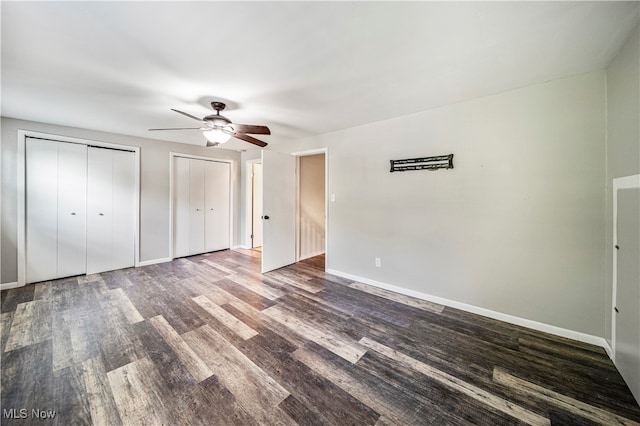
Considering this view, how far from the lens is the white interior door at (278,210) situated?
3854mm

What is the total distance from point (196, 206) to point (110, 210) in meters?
1.37

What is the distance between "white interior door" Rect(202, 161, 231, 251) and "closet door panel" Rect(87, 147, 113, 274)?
1583 mm

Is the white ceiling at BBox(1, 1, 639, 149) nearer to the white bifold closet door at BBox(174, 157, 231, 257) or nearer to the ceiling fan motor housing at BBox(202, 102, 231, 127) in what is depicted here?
the ceiling fan motor housing at BBox(202, 102, 231, 127)

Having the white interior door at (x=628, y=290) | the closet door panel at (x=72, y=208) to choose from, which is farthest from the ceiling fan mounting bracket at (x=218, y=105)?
the white interior door at (x=628, y=290)

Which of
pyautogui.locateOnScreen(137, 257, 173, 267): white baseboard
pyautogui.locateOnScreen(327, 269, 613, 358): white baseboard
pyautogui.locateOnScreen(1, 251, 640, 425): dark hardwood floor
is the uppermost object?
pyautogui.locateOnScreen(137, 257, 173, 267): white baseboard

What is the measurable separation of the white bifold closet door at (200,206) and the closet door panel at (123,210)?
0.69m

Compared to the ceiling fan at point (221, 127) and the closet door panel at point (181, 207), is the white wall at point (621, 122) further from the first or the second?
the closet door panel at point (181, 207)

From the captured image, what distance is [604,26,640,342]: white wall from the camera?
1524 millimetres

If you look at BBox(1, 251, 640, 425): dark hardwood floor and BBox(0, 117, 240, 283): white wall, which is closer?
BBox(1, 251, 640, 425): dark hardwood floor

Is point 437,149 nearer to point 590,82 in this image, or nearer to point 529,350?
point 590,82

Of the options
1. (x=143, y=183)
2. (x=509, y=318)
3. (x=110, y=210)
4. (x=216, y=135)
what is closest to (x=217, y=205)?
(x=143, y=183)

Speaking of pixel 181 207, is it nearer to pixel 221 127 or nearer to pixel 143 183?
pixel 143 183

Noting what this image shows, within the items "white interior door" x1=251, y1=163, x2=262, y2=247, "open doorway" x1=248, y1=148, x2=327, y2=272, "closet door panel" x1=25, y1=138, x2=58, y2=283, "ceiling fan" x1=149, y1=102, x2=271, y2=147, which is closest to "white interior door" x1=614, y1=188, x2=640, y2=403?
"ceiling fan" x1=149, y1=102, x2=271, y2=147

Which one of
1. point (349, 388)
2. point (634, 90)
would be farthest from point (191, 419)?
point (634, 90)
